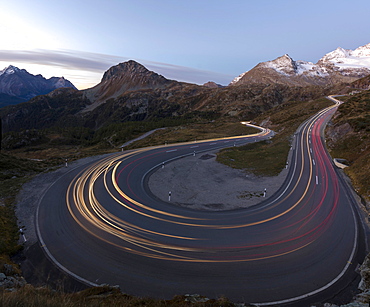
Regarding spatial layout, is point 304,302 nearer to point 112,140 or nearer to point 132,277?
point 132,277

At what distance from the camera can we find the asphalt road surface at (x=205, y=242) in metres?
11.1

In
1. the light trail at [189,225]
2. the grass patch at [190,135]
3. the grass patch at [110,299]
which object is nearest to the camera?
the grass patch at [110,299]

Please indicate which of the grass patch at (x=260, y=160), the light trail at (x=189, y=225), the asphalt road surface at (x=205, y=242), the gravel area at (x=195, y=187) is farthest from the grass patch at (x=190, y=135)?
the asphalt road surface at (x=205, y=242)

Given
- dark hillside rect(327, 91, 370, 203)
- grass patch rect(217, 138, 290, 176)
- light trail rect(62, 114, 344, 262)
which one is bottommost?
light trail rect(62, 114, 344, 262)

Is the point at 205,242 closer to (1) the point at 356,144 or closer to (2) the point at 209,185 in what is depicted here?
(2) the point at 209,185

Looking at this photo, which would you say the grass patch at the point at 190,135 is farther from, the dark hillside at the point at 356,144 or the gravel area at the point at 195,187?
the dark hillside at the point at 356,144

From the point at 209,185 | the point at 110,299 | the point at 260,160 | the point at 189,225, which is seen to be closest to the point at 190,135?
the point at 260,160

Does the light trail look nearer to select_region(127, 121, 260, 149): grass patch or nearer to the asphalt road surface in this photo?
the asphalt road surface

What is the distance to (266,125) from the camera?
282 feet

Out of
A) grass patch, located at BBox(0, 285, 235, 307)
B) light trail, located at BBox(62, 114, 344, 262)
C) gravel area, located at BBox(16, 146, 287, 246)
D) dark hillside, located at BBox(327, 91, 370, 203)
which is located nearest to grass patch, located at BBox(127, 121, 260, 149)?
gravel area, located at BBox(16, 146, 287, 246)

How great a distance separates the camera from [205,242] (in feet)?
47.5

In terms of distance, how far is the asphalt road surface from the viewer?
36.3 ft

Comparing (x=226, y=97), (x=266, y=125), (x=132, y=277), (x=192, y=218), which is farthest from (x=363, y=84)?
(x=132, y=277)

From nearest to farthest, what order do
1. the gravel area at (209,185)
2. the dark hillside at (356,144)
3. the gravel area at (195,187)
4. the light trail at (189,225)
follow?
1. the light trail at (189,225)
2. the gravel area at (195,187)
3. the gravel area at (209,185)
4. the dark hillside at (356,144)
